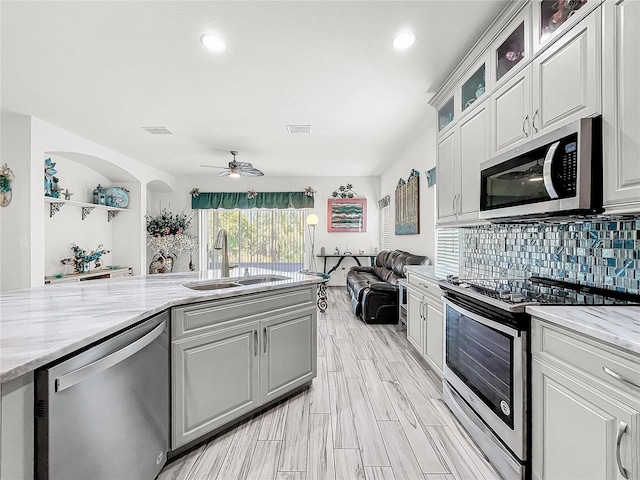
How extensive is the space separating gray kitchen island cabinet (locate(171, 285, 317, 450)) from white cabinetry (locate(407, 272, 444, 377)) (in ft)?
3.38

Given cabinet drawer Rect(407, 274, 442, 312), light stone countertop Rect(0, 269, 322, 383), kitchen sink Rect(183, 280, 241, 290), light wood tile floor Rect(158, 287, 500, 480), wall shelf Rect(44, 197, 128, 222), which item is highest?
wall shelf Rect(44, 197, 128, 222)

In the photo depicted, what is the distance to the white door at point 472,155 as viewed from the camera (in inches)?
81.1

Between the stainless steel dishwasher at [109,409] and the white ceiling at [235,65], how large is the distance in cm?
192

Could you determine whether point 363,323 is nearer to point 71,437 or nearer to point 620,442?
point 620,442

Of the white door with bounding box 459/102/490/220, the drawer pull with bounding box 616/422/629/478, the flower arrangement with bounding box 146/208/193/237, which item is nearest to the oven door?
the drawer pull with bounding box 616/422/629/478

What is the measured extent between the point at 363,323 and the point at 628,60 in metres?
3.66

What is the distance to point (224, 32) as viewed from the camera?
2037 mm

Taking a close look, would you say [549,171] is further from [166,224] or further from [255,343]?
[166,224]

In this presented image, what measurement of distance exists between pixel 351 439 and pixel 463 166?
2101 mm

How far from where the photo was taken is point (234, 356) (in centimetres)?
182

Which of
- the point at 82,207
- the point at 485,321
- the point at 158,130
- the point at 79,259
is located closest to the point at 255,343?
the point at 485,321

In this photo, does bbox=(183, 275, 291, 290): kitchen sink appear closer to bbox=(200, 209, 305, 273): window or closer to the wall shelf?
the wall shelf

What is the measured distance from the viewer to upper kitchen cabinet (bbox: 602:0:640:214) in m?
1.11

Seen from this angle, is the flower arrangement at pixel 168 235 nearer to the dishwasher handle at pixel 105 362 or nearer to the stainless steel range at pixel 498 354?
the dishwasher handle at pixel 105 362
